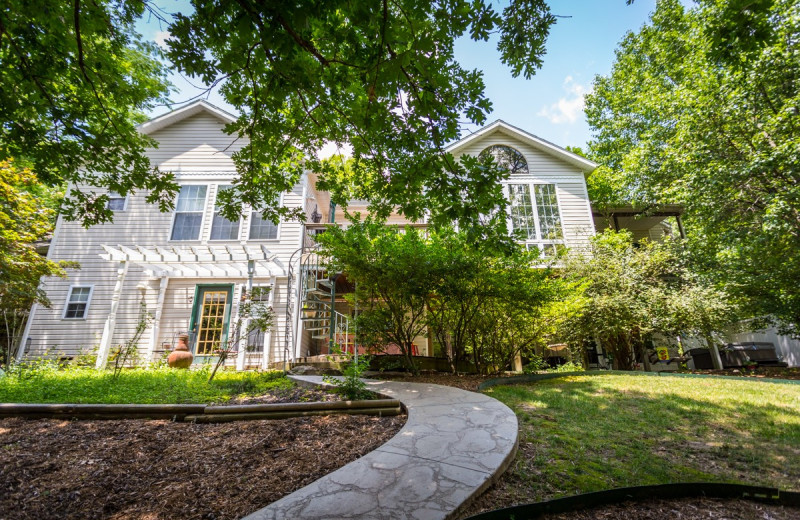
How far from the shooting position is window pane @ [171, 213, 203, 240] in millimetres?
10359

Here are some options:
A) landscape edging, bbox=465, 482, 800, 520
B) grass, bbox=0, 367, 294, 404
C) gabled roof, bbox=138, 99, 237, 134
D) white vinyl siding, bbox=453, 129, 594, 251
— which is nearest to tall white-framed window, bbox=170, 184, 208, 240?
gabled roof, bbox=138, 99, 237, 134

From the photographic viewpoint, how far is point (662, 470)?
246 cm

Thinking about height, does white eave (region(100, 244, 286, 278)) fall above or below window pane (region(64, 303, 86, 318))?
above

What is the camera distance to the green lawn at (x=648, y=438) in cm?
236

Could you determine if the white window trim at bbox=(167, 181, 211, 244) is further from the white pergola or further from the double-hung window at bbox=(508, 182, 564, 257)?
the double-hung window at bbox=(508, 182, 564, 257)

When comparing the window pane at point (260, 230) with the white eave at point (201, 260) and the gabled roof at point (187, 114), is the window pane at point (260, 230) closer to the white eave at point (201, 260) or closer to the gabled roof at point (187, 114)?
the white eave at point (201, 260)

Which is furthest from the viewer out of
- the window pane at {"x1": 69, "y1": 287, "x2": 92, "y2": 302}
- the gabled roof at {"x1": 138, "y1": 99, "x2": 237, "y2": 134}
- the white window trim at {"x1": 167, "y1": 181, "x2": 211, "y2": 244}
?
the gabled roof at {"x1": 138, "y1": 99, "x2": 237, "y2": 134}

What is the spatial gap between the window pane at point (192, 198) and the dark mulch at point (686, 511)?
38.1ft

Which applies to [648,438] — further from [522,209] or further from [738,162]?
[522,209]

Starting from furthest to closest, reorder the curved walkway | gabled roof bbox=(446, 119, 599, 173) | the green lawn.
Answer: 1. gabled roof bbox=(446, 119, 599, 173)
2. the green lawn
3. the curved walkway

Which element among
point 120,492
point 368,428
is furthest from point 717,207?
point 120,492

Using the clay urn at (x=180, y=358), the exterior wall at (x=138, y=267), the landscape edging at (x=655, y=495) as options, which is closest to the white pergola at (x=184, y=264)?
the exterior wall at (x=138, y=267)

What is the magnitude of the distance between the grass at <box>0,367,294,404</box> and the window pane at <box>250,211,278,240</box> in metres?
4.86

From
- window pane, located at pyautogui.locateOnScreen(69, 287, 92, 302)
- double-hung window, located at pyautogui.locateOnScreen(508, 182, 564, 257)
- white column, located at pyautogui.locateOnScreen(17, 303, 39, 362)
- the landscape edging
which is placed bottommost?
the landscape edging
